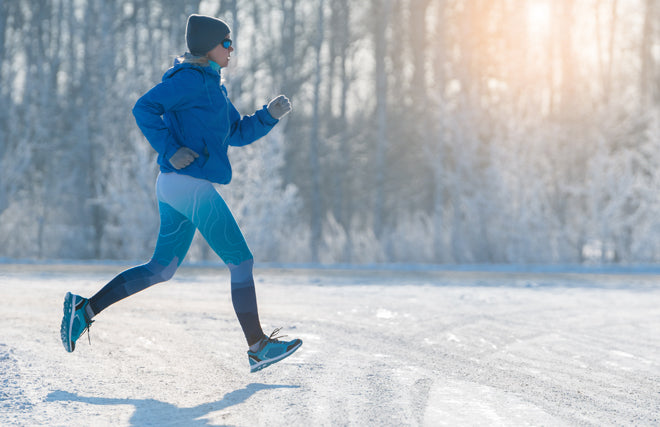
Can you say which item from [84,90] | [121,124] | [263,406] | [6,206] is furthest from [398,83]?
[263,406]

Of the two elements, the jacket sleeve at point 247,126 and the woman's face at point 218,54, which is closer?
the woman's face at point 218,54

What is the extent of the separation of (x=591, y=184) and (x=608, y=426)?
35.0ft

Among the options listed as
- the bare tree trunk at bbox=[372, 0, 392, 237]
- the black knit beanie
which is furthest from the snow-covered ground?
the bare tree trunk at bbox=[372, 0, 392, 237]

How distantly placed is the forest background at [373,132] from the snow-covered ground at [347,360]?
507 centimetres

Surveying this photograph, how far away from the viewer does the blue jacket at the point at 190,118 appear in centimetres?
410

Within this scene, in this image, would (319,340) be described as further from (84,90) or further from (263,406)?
(84,90)

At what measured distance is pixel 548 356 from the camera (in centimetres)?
506

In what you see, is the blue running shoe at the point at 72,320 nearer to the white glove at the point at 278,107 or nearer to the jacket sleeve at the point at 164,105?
the jacket sleeve at the point at 164,105

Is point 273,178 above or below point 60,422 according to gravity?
above

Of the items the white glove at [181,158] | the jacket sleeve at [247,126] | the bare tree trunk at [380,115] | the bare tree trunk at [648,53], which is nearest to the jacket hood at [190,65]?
the jacket sleeve at [247,126]

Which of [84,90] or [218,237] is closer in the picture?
[218,237]

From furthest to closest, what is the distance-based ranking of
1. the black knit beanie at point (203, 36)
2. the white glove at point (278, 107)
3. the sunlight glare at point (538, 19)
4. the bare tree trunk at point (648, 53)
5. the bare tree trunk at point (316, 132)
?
the bare tree trunk at point (648, 53)
the sunlight glare at point (538, 19)
the bare tree trunk at point (316, 132)
the white glove at point (278, 107)
the black knit beanie at point (203, 36)

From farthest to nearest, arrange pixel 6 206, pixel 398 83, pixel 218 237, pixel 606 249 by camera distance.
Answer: pixel 398 83
pixel 6 206
pixel 606 249
pixel 218 237

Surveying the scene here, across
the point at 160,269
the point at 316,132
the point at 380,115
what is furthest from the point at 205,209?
the point at 380,115
